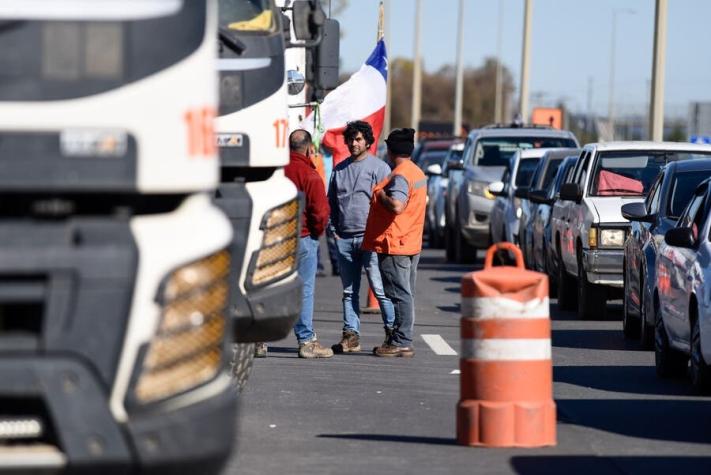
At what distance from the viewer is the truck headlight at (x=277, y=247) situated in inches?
384

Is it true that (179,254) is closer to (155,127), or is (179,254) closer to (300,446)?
(155,127)

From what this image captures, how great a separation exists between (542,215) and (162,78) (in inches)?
680

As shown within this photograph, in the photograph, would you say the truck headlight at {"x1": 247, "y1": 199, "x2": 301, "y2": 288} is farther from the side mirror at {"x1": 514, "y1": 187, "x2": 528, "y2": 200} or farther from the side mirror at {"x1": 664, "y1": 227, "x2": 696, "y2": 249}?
the side mirror at {"x1": 514, "y1": 187, "x2": 528, "y2": 200}

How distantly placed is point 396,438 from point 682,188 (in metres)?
6.27

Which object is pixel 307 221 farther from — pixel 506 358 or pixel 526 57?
pixel 526 57

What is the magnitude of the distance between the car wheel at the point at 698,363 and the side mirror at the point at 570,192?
689cm

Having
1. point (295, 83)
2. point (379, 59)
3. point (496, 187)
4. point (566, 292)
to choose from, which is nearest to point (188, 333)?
point (295, 83)

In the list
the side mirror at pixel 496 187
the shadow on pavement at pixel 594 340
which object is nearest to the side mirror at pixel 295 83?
the shadow on pavement at pixel 594 340

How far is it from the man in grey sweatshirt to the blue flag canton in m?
6.64

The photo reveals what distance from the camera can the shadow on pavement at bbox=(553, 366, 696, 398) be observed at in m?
13.0

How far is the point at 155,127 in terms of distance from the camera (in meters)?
6.27

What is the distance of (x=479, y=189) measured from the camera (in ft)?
99.8

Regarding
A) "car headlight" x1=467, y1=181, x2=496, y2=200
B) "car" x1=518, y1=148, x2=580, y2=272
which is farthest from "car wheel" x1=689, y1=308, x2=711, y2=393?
"car headlight" x1=467, y1=181, x2=496, y2=200

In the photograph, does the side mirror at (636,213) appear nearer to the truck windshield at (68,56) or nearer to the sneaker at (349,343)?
the sneaker at (349,343)
